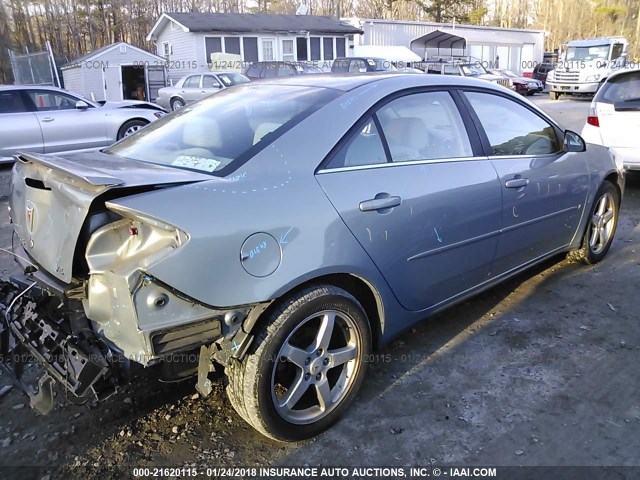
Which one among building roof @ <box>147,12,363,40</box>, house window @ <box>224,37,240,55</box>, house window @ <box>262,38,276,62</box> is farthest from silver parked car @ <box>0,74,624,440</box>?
house window @ <box>262,38,276,62</box>

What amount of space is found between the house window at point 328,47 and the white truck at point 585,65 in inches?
464

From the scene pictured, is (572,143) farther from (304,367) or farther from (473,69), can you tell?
(473,69)

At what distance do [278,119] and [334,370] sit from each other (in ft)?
4.18

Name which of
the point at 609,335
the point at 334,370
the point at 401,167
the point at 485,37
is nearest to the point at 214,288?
the point at 334,370

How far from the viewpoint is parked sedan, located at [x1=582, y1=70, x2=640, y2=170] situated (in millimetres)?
6512

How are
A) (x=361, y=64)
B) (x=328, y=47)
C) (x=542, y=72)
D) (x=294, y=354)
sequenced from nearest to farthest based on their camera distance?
1. (x=294, y=354)
2. (x=361, y=64)
3. (x=328, y=47)
4. (x=542, y=72)

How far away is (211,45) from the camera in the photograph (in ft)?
92.2

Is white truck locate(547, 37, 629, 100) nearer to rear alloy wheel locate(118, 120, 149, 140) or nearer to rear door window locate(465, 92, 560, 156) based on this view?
rear alloy wheel locate(118, 120, 149, 140)

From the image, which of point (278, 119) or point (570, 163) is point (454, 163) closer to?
point (278, 119)

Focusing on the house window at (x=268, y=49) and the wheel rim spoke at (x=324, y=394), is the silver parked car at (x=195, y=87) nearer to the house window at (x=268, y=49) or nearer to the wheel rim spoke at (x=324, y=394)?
the house window at (x=268, y=49)

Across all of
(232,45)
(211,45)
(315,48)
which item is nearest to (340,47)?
(315,48)

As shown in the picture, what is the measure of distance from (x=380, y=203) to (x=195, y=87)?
1837 centimetres

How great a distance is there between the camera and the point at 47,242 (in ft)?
7.73

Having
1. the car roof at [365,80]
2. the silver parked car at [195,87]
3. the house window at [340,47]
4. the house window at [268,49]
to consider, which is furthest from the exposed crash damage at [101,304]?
the house window at [340,47]
